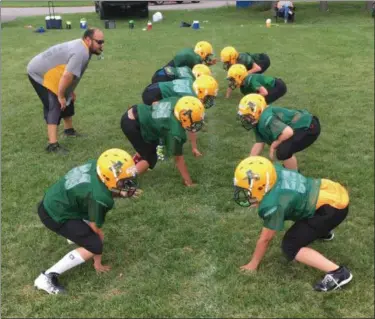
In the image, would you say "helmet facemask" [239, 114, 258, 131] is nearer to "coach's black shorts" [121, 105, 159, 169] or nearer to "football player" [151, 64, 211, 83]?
"coach's black shorts" [121, 105, 159, 169]

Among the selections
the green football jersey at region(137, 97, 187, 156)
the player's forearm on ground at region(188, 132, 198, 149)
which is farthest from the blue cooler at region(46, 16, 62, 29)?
the green football jersey at region(137, 97, 187, 156)

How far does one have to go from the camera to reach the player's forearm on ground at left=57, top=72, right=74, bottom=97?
627cm

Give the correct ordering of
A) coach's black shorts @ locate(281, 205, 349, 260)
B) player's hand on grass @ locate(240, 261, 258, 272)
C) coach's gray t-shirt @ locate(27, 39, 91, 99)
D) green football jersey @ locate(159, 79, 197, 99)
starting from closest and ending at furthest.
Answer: coach's black shorts @ locate(281, 205, 349, 260) < player's hand on grass @ locate(240, 261, 258, 272) < green football jersey @ locate(159, 79, 197, 99) < coach's gray t-shirt @ locate(27, 39, 91, 99)

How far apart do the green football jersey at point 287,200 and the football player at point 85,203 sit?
3.76ft

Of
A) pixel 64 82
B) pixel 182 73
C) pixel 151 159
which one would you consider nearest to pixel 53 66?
pixel 64 82

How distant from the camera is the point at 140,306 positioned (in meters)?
3.73

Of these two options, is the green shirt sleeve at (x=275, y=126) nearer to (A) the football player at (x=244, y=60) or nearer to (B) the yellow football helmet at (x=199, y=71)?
(B) the yellow football helmet at (x=199, y=71)

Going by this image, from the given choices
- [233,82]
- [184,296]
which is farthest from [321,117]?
[184,296]

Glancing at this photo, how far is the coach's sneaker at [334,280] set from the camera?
3729 millimetres

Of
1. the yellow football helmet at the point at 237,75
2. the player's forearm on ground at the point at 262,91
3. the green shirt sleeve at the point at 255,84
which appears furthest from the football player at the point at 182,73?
the player's forearm on ground at the point at 262,91

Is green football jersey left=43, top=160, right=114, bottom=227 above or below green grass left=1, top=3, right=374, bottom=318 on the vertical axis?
above

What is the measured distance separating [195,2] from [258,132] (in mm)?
23994

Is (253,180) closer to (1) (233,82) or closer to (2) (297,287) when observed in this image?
(2) (297,287)

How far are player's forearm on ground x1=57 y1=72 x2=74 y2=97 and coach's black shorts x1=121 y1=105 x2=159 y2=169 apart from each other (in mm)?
1277
